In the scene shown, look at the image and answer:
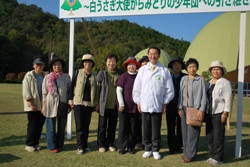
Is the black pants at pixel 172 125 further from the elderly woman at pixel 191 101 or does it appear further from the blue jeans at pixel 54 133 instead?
the blue jeans at pixel 54 133

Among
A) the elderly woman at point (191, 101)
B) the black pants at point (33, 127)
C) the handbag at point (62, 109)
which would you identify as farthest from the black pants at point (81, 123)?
the elderly woman at point (191, 101)

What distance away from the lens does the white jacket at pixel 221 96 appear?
12.9 ft

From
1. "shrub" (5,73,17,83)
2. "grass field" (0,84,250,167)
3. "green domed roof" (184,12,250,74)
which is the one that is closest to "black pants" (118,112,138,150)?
"grass field" (0,84,250,167)

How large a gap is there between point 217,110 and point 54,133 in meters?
2.72

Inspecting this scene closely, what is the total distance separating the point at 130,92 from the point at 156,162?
121cm

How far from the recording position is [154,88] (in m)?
4.11

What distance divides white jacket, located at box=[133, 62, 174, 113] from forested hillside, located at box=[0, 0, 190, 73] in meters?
40.9

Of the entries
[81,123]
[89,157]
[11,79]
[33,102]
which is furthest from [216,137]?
[11,79]

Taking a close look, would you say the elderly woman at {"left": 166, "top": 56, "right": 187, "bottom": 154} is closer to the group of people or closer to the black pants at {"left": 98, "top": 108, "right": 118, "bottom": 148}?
the group of people

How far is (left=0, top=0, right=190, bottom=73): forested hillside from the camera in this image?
48250mm

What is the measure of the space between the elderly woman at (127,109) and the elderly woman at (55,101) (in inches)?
36.9

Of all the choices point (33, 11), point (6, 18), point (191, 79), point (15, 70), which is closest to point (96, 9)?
point (191, 79)

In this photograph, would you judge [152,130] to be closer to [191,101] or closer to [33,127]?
[191,101]

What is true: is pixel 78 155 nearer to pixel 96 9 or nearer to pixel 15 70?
pixel 96 9
